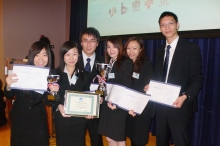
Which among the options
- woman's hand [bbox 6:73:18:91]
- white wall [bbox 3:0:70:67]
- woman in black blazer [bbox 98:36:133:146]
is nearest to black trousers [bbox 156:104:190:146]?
woman in black blazer [bbox 98:36:133:146]

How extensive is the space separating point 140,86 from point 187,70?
563mm

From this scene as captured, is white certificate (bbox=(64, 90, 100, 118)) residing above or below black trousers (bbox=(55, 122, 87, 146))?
above

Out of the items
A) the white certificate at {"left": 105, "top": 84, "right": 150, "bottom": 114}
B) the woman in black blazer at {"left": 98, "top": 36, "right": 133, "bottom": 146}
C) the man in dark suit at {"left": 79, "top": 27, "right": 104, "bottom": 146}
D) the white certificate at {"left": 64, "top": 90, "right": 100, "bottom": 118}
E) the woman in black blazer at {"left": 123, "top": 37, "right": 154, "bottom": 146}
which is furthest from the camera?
the man in dark suit at {"left": 79, "top": 27, "right": 104, "bottom": 146}

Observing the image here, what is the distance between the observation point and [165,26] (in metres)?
2.01

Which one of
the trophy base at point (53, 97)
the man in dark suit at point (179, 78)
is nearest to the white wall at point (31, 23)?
the trophy base at point (53, 97)

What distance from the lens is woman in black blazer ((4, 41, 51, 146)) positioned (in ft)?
6.24

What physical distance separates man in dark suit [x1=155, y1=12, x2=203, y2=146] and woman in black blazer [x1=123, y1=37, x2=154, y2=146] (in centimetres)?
22

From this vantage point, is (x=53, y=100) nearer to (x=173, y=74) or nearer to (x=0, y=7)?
(x=173, y=74)

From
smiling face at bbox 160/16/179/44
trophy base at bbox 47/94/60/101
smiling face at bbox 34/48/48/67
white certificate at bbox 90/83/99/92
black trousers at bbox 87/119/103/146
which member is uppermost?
smiling face at bbox 160/16/179/44

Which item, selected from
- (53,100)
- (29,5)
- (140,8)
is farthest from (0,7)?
(53,100)

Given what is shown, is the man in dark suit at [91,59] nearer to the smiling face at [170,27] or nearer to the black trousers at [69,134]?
the black trousers at [69,134]

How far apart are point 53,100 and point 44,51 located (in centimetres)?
51

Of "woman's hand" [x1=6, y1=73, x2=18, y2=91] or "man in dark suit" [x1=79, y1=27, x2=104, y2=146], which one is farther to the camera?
"man in dark suit" [x1=79, y1=27, x2=104, y2=146]

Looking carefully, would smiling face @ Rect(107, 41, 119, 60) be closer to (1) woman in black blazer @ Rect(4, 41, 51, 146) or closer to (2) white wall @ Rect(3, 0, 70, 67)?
(1) woman in black blazer @ Rect(4, 41, 51, 146)
